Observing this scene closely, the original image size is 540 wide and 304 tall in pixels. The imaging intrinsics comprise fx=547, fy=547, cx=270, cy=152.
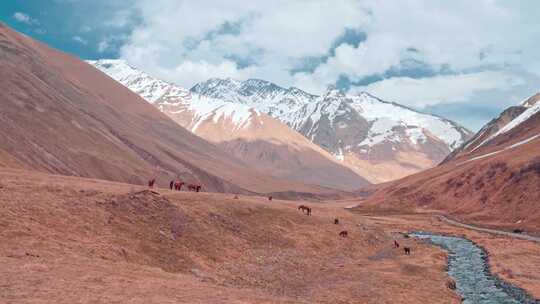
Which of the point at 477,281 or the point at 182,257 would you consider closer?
the point at 182,257

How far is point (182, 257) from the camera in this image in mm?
43781

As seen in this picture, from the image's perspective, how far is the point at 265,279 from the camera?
43.0m

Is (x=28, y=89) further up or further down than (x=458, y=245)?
further up

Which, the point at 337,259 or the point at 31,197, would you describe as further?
the point at 337,259

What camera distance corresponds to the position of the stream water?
4391cm

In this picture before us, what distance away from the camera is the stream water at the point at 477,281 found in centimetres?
4391

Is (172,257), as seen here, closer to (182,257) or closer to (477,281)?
(182,257)

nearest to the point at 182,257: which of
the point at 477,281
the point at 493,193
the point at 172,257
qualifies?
the point at 172,257

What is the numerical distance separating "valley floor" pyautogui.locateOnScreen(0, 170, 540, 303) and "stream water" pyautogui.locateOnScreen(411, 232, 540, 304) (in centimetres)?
147

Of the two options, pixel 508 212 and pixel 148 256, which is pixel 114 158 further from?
pixel 148 256

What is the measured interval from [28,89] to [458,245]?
137m

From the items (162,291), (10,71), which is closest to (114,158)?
(10,71)

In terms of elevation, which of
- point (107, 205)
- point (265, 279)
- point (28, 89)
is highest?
point (28, 89)

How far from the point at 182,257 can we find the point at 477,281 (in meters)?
28.6
